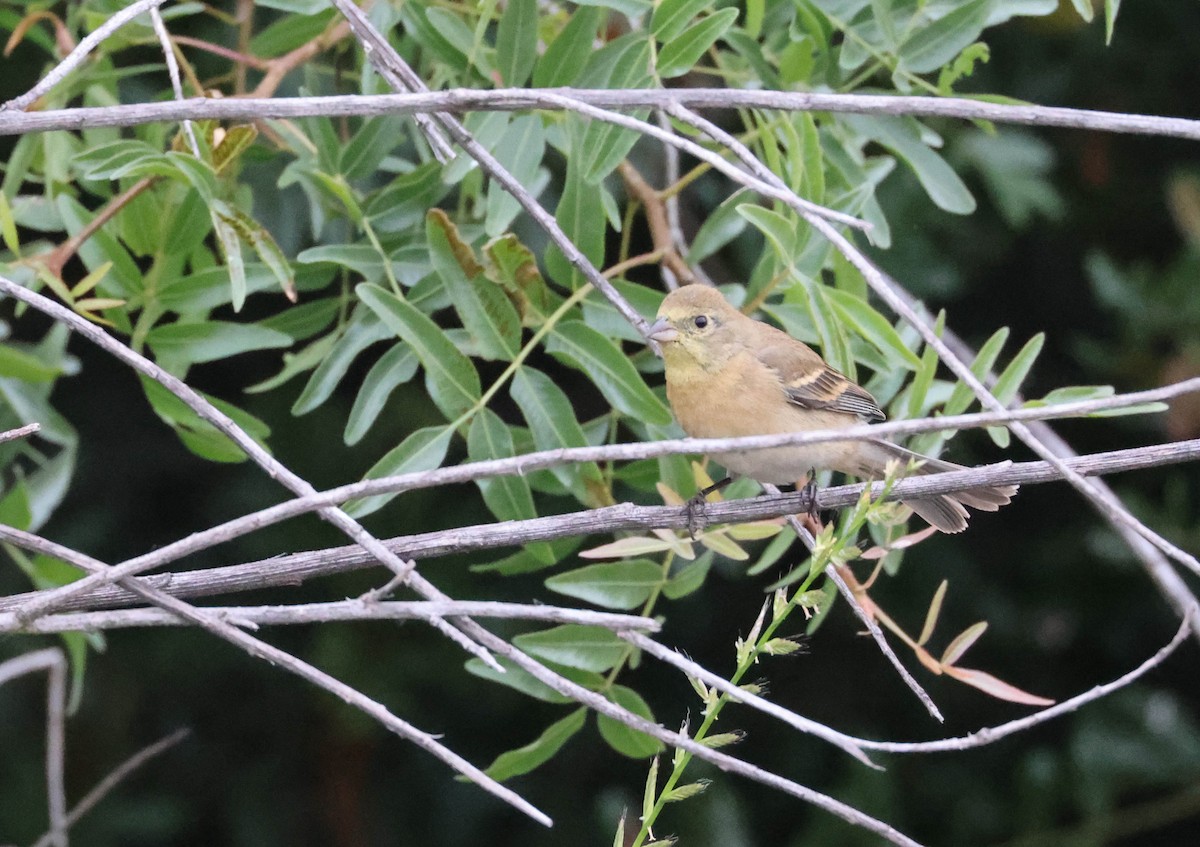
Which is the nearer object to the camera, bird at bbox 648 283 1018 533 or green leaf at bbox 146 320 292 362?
green leaf at bbox 146 320 292 362

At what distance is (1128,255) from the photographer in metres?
6.01

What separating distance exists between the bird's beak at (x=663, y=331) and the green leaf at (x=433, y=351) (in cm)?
54

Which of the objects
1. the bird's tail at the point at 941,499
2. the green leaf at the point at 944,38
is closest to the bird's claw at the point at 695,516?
the bird's tail at the point at 941,499

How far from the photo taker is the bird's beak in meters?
3.39

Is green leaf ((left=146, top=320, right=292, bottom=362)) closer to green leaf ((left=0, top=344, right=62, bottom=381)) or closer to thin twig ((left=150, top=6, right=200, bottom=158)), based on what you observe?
green leaf ((left=0, top=344, right=62, bottom=381))

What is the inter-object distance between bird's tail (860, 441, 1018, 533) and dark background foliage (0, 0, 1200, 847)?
4.45 ft

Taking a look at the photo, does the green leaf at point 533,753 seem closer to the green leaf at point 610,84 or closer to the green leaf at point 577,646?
the green leaf at point 577,646

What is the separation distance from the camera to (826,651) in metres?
5.84

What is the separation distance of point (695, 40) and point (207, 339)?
1.33 metres

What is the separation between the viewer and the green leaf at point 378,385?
3066mm

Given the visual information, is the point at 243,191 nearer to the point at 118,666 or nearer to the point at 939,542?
the point at 118,666

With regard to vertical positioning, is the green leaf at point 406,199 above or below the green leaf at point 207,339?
above

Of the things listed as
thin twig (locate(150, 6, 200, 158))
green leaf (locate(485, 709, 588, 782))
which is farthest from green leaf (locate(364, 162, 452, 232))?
green leaf (locate(485, 709, 588, 782))

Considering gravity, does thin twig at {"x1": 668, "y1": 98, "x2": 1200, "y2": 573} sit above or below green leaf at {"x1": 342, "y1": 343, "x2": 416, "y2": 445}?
above
